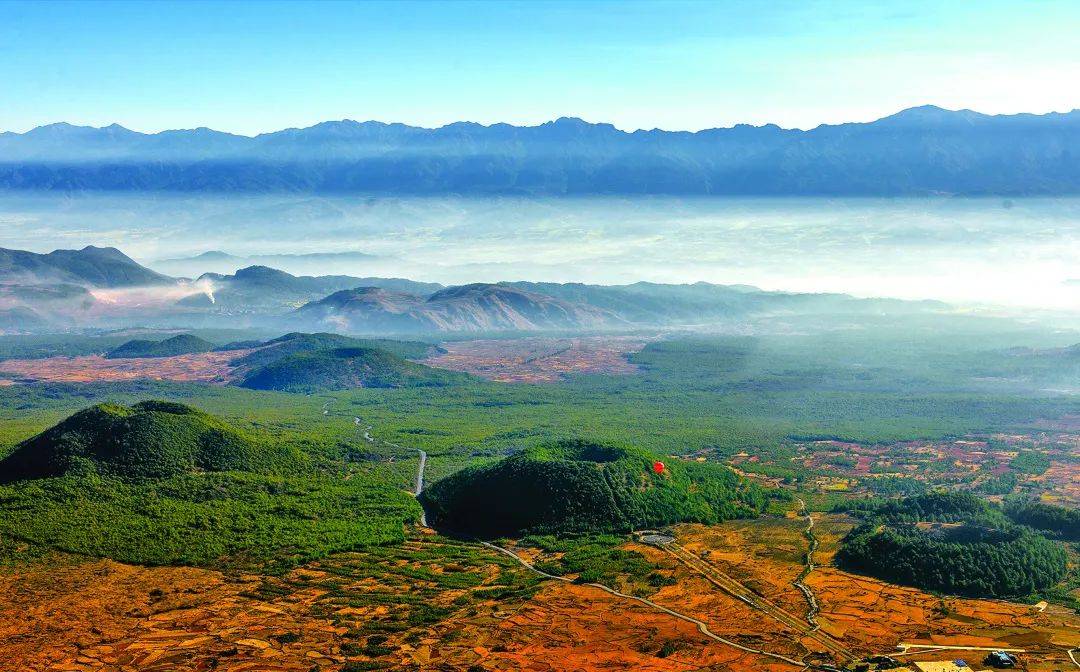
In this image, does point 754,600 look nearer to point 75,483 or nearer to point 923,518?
point 923,518

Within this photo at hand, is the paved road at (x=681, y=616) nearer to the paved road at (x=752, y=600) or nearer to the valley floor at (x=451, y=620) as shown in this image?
the valley floor at (x=451, y=620)

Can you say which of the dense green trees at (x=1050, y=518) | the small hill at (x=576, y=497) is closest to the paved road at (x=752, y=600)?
the small hill at (x=576, y=497)

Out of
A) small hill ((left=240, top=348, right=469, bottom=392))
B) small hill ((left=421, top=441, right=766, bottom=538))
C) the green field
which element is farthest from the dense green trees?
small hill ((left=240, top=348, right=469, bottom=392))

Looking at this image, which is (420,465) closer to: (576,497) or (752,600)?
(576,497)

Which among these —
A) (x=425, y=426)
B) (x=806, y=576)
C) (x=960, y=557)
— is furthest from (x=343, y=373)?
(x=960, y=557)

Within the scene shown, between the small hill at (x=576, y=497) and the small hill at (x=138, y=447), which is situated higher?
the small hill at (x=138, y=447)

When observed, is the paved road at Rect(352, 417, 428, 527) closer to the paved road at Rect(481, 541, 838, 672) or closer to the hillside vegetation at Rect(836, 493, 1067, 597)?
the paved road at Rect(481, 541, 838, 672)
